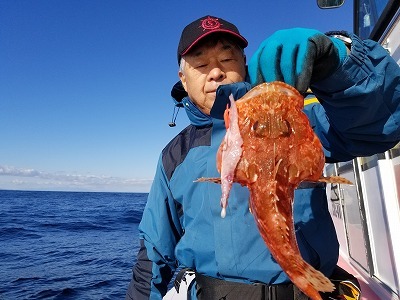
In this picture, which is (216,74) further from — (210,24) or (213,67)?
(210,24)

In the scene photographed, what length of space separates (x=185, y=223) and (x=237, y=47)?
5.50 ft

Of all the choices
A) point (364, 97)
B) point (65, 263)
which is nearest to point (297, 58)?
point (364, 97)

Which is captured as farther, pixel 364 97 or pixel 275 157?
pixel 364 97

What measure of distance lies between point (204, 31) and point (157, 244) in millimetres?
2098

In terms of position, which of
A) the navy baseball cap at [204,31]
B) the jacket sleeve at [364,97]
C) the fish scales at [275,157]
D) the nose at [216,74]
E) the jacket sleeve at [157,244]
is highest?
the navy baseball cap at [204,31]

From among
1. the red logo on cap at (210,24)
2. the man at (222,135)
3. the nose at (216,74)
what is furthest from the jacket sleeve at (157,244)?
the red logo on cap at (210,24)

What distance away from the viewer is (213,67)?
2.64 meters

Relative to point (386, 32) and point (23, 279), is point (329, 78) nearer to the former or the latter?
point (386, 32)

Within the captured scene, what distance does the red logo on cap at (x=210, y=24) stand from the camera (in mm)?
2584

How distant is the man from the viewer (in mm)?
1857

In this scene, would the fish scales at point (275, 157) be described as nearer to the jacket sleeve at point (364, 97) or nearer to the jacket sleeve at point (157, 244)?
the jacket sleeve at point (364, 97)

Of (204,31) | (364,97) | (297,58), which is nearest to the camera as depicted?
(297,58)

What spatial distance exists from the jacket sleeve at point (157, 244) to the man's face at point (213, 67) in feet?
3.29

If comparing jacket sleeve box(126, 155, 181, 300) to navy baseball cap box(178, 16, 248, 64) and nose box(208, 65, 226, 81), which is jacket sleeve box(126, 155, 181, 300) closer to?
nose box(208, 65, 226, 81)
